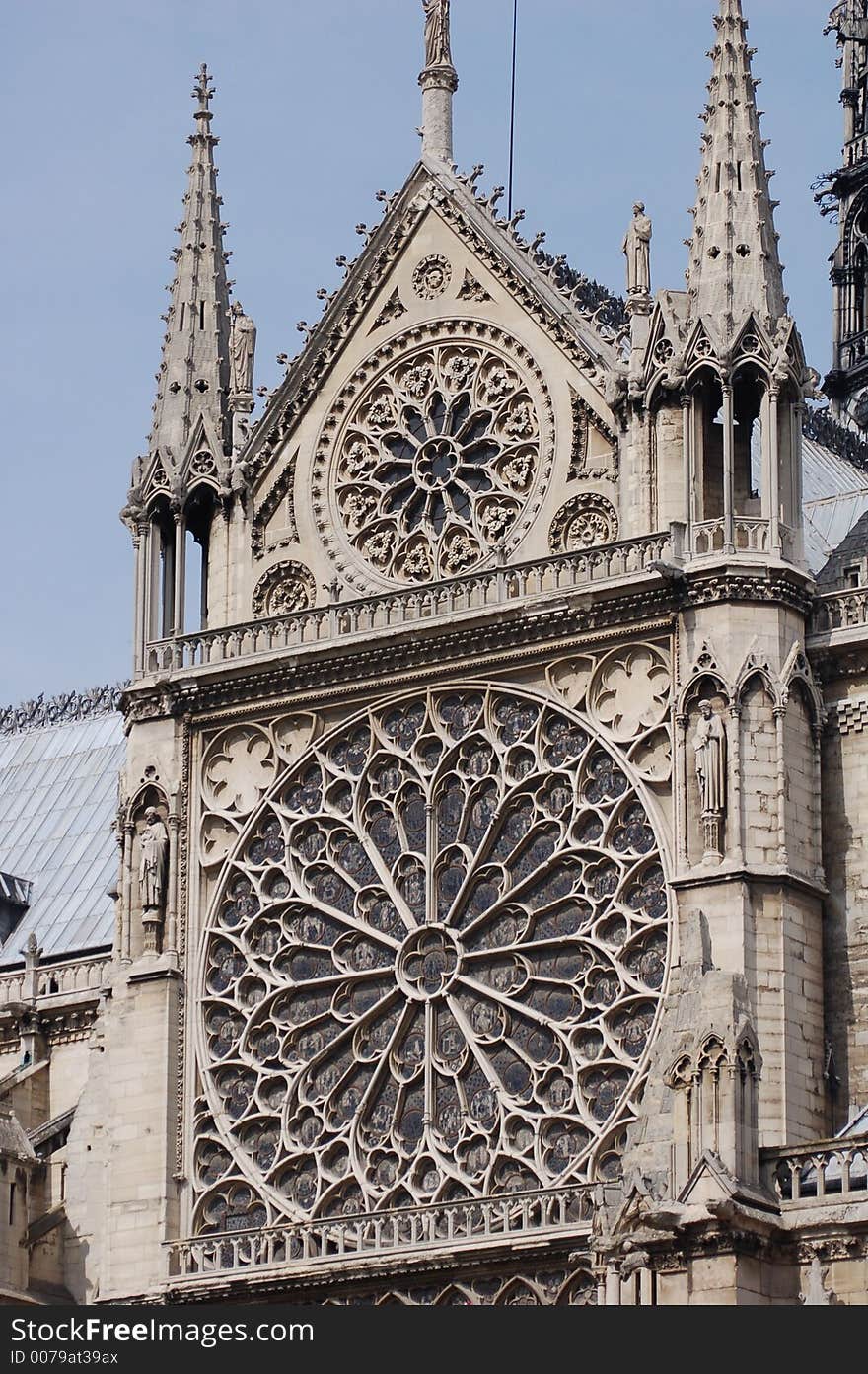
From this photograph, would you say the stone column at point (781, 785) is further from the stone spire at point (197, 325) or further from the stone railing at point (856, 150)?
the stone railing at point (856, 150)

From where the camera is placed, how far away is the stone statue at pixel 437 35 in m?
48.2

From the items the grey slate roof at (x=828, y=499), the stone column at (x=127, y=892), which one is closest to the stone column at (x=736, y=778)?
the grey slate roof at (x=828, y=499)

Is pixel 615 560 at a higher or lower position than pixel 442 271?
lower

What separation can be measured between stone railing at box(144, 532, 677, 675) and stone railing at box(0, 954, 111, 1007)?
20.2 feet

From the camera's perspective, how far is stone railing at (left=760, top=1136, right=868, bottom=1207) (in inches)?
1374

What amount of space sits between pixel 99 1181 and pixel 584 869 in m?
7.63

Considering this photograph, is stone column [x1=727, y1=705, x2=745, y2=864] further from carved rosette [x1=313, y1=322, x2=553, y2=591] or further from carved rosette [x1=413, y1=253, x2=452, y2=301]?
carved rosette [x1=413, y1=253, x2=452, y2=301]

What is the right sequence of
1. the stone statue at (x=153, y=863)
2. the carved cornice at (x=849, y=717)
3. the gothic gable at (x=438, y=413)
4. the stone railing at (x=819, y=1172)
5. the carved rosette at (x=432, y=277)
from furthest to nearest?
the carved rosette at (x=432, y=277) < the stone statue at (x=153, y=863) < the gothic gable at (x=438, y=413) < the carved cornice at (x=849, y=717) < the stone railing at (x=819, y=1172)

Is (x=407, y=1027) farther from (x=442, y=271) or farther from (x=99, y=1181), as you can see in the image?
(x=442, y=271)

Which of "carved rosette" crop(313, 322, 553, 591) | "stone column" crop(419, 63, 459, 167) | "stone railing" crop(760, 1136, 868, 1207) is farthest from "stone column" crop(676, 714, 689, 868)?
"stone column" crop(419, 63, 459, 167)

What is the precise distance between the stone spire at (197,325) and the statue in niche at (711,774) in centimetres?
861

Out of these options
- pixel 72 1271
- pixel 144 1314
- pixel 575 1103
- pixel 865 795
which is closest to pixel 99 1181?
pixel 72 1271

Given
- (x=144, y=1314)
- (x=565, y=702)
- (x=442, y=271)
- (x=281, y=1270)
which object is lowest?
(x=144, y=1314)

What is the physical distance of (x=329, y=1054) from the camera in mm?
44469
